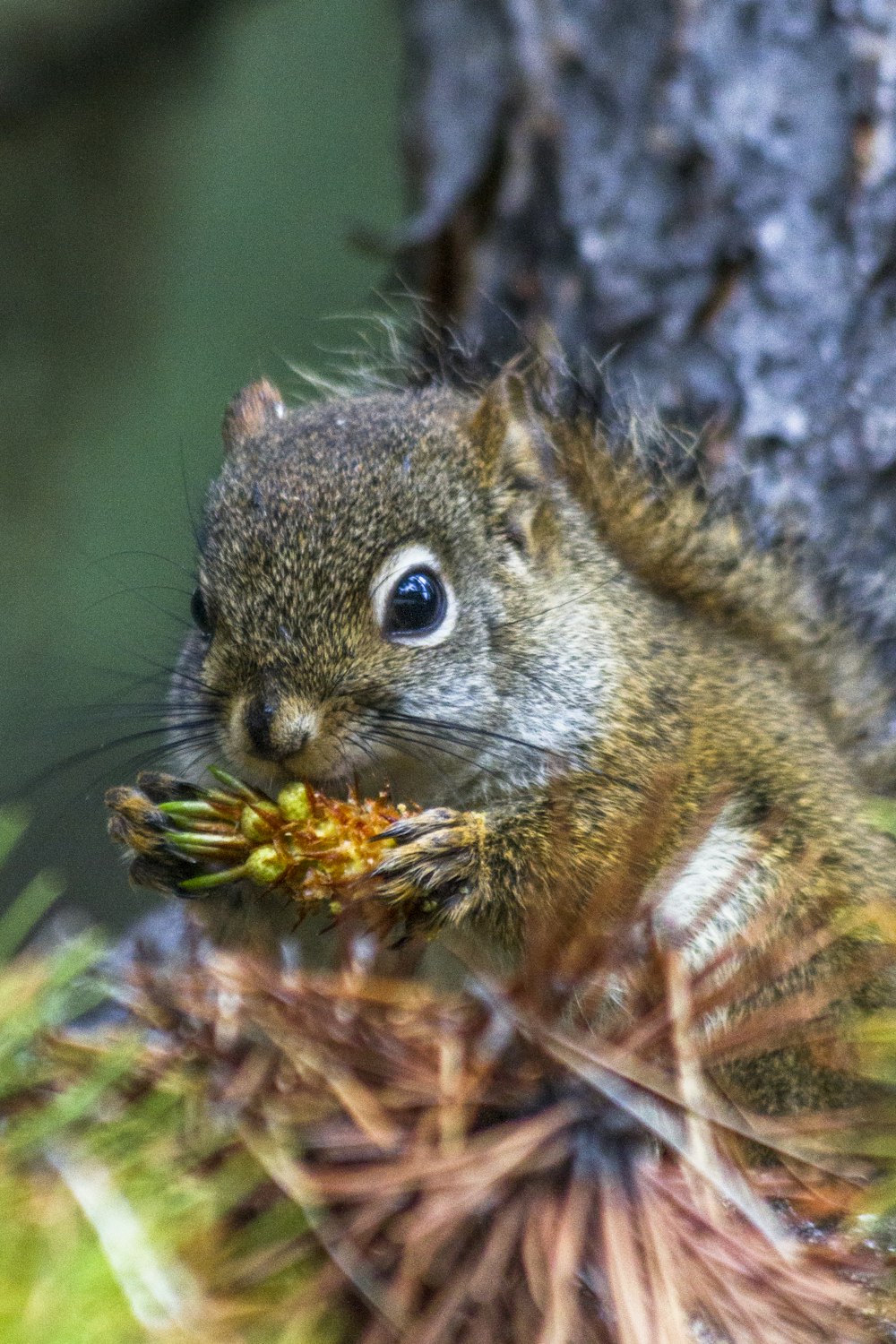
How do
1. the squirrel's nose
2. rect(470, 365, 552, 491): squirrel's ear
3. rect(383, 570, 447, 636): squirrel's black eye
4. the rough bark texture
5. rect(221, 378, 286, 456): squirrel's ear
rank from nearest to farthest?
the squirrel's nose → rect(383, 570, 447, 636): squirrel's black eye → rect(470, 365, 552, 491): squirrel's ear → rect(221, 378, 286, 456): squirrel's ear → the rough bark texture

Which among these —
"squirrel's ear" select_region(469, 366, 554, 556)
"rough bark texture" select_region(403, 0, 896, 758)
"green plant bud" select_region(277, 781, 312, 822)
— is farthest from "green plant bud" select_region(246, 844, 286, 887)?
"rough bark texture" select_region(403, 0, 896, 758)

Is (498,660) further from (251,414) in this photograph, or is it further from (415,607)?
(251,414)

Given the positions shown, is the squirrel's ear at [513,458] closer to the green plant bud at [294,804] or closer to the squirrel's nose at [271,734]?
the squirrel's nose at [271,734]

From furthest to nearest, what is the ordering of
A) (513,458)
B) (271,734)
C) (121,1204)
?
1. (513,458)
2. (271,734)
3. (121,1204)

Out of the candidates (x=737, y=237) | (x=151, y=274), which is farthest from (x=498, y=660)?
(x=151, y=274)

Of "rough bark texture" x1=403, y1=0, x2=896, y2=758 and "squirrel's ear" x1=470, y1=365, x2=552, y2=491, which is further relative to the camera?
"rough bark texture" x1=403, y1=0, x2=896, y2=758

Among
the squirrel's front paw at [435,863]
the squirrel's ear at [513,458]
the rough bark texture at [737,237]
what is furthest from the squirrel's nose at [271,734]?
the rough bark texture at [737,237]

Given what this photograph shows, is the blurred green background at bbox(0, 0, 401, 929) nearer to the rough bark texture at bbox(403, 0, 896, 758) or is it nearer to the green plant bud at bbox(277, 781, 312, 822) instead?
the rough bark texture at bbox(403, 0, 896, 758)
